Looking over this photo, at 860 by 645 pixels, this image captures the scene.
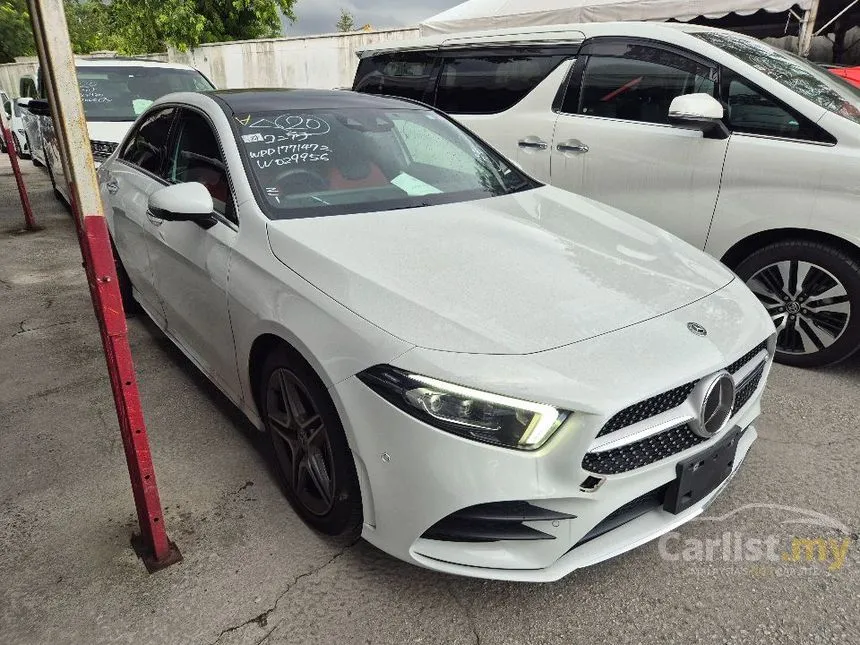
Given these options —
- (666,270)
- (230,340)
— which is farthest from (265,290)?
(666,270)

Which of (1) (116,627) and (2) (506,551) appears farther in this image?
(1) (116,627)

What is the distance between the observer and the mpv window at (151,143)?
3244 mm

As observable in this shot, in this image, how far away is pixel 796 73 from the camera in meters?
3.51

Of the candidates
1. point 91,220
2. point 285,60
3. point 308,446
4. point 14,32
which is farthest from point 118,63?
point 14,32

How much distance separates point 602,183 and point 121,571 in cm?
335

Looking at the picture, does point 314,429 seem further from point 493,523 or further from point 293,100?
point 293,100

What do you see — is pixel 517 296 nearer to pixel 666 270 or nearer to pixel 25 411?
pixel 666 270

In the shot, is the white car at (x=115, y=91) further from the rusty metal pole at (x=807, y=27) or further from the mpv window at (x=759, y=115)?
the rusty metal pole at (x=807, y=27)

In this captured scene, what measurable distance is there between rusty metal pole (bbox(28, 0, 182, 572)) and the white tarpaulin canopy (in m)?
7.45

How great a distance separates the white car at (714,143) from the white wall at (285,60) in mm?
9809

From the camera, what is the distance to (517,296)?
6.26ft

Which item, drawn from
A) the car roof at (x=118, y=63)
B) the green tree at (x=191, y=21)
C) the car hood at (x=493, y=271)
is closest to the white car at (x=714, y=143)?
the car hood at (x=493, y=271)

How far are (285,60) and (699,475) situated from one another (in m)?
15.2

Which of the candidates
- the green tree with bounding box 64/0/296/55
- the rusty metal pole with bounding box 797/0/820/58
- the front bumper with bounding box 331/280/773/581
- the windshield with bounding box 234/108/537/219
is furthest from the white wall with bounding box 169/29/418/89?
the front bumper with bounding box 331/280/773/581
